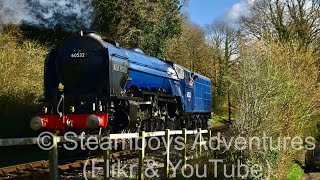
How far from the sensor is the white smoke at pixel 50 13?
103 ft

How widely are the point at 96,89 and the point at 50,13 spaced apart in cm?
2179

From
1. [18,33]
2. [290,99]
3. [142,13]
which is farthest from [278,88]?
[18,33]

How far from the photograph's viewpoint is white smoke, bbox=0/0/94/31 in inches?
1233

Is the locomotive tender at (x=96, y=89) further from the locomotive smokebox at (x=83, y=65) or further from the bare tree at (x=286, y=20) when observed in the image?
the bare tree at (x=286, y=20)

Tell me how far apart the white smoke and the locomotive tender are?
58.7 ft

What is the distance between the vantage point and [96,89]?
506 inches

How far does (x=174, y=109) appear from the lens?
17719 millimetres

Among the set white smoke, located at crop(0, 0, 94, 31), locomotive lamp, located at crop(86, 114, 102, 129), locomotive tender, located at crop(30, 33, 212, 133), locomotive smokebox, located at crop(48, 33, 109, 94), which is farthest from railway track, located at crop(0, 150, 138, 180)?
white smoke, located at crop(0, 0, 94, 31)

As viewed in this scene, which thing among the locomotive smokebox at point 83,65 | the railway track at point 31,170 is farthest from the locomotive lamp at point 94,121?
the locomotive smokebox at point 83,65

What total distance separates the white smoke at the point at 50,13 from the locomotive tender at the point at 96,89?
1790 centimetres

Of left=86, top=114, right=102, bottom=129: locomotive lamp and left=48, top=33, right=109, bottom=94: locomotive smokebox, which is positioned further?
left=48, top=33, right=109, bottom=94: locomotive smokebox

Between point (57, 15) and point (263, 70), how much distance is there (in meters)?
23.3

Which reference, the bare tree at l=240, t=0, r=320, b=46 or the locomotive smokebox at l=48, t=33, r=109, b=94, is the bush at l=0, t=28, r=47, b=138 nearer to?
the locomotive smokebox at l=48, t=33, r=109, b=94

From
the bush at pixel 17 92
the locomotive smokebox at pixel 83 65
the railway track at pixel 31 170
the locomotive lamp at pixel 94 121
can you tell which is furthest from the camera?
the bush at pixel 17 92
